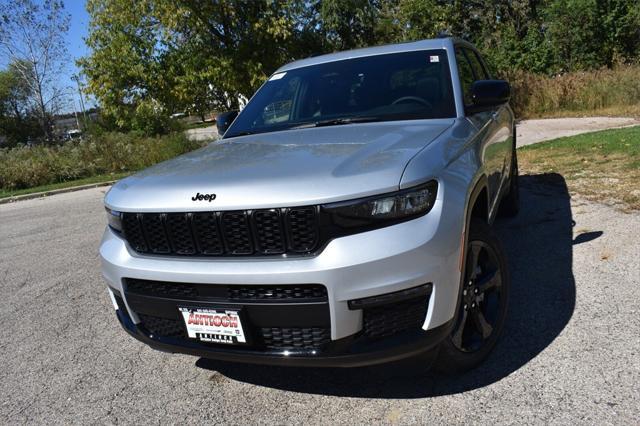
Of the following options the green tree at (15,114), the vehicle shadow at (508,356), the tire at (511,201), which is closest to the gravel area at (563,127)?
the tire at (511,201)

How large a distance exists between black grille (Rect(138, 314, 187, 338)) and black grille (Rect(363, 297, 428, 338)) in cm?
90

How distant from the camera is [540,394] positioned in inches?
98.5

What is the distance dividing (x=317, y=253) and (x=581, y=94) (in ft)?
60.2

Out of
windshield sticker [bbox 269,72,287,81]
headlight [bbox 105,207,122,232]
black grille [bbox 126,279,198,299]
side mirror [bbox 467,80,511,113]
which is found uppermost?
windshield sticker [bbox 269,72,287,81]

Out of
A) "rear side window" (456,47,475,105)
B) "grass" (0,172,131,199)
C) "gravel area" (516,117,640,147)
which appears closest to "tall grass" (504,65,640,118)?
"gravel area" (516,117,640,147)

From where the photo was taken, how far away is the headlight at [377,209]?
215 centimetres

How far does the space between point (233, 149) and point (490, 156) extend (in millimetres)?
1698

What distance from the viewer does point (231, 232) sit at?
7.55ft

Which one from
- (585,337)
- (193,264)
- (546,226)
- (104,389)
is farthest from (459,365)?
(546,226)

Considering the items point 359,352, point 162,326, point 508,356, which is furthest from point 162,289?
point 508,356

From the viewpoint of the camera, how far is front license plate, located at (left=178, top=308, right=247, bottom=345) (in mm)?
2312

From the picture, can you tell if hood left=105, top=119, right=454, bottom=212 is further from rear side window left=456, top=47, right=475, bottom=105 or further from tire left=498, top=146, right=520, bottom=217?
tire left=498, top=146, right=520, bottom=217

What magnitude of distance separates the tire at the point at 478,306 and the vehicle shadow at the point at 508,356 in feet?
0.37

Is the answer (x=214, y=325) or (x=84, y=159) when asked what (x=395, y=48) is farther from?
(x=84, y=159)
